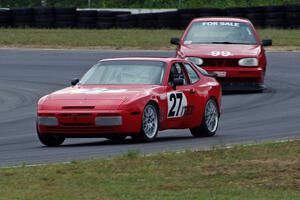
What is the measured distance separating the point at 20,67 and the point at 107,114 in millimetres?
15895

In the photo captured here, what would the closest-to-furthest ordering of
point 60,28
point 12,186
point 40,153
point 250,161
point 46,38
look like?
point 12,186 → point 250,161 → point 40,153 → point 46,38 → point 60,28

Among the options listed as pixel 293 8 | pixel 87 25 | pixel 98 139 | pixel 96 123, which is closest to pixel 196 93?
pixel 98 139

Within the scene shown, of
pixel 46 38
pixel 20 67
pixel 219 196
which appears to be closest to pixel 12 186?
pixel 219 196

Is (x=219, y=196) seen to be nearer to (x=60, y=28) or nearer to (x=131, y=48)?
(x=131, y=48)

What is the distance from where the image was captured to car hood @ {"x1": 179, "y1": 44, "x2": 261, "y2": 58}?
22688 mm

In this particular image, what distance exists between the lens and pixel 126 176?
10109 millimetres

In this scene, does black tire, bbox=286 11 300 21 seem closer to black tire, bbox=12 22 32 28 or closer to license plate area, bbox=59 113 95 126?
black tire, bbox=12 22 32 28

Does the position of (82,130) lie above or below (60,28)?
above

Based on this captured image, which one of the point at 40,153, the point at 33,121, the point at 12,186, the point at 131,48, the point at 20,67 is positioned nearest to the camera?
the point at 12,186

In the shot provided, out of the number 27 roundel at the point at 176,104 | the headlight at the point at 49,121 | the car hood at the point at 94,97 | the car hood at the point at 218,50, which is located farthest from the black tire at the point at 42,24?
the headlight at the point at 49,121

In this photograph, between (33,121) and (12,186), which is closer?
(12,186)

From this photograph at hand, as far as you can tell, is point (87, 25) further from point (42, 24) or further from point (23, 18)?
point (23, 18)

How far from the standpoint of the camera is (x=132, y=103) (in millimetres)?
13914

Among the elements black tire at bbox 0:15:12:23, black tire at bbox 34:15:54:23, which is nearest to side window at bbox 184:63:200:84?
black tire at bbox 34:15:54:23
